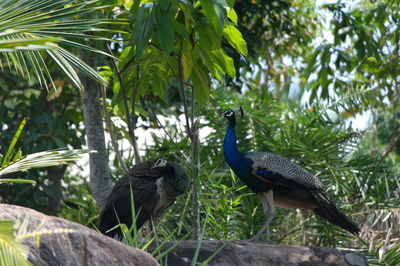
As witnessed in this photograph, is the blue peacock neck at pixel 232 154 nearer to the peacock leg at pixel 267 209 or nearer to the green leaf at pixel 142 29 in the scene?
the peacock leg at pixel 267 209

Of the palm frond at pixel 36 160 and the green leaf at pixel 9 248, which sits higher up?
the palm frond at pixel 36 160

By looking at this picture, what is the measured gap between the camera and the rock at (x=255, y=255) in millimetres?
4590

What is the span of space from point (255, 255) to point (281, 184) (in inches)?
42.7

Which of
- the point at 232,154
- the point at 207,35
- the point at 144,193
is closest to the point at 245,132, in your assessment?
the point at 232,154

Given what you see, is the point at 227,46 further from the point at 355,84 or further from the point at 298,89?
the point at 298,89

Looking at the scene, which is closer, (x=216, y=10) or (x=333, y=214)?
(x=216, y=10)

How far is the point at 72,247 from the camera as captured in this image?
2.89 m

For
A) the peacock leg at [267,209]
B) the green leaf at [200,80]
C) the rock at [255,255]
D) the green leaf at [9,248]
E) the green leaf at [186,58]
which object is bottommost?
the rock at [255,255]

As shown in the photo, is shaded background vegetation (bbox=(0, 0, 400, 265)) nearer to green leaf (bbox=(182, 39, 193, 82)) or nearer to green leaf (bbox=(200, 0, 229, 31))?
green leaf (bbox=(182, 39, 193, 82))

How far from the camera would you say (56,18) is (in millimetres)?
3438

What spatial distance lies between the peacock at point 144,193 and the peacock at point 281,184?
22.8 inches

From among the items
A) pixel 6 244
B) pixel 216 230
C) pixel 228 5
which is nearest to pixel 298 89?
pixel 216 230

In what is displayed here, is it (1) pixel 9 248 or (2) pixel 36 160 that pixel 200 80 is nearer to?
(2) pixel 36 160

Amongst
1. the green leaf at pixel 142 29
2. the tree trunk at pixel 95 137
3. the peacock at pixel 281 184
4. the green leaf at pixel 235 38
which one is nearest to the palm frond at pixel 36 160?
the green leaf at pixel 142 29
